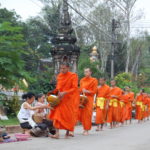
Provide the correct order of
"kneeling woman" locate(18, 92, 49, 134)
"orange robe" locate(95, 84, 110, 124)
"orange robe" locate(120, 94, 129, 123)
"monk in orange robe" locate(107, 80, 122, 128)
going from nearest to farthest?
"kneeling woman" locate(18, 92, 49, 134)
"orange robe" locate(95, 84, 110, 124)
"monk in orange robe" locate(107, 80, 122, 128)
"orange robe" locate(120, 94, 129, 123)

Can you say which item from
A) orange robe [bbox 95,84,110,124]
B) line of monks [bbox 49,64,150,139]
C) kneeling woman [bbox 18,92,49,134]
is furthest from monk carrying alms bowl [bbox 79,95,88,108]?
orange robe [bbox 95,84,110,124]

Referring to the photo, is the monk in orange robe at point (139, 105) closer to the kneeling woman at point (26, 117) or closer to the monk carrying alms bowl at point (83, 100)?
the monk carrying alms bowl at point (83, 100)

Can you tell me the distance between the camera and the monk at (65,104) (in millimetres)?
10961

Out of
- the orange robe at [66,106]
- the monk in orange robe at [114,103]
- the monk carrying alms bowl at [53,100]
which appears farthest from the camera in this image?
the monk in orange robe at [114,103]

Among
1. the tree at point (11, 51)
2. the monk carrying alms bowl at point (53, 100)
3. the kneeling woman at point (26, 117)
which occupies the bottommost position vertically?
the kneeling woman at point (26, 117)

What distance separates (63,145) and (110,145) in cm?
104

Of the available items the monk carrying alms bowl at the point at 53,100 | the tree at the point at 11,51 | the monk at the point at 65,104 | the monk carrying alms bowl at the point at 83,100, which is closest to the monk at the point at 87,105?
the monk carrying alms bowl at the point at 83,100

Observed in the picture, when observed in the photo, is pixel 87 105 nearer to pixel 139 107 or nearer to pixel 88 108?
pixel 88 108

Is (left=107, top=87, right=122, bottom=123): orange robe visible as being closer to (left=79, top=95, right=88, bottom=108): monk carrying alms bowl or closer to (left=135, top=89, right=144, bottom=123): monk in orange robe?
(left=79, top=95, right=88, bottom=108): monk carrying alms bowl

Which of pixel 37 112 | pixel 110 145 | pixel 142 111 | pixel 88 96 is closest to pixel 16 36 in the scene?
pixel 110 145

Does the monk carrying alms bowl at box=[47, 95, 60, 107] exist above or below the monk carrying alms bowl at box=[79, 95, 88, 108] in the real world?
above

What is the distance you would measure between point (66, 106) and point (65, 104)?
55 millimetres

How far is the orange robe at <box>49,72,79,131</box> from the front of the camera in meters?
11.0

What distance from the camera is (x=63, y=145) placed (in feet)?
31.3
